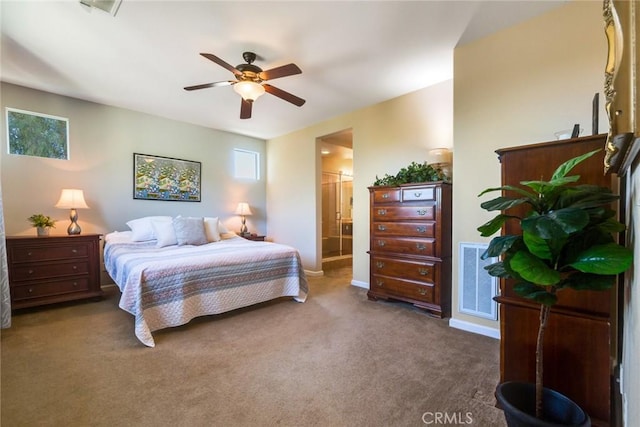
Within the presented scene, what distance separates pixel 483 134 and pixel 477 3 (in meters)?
1.02

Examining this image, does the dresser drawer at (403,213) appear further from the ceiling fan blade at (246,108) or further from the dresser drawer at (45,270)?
the dresser drawer at (45,270)

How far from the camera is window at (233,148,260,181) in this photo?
5477 millimetres

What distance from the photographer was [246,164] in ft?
18.6

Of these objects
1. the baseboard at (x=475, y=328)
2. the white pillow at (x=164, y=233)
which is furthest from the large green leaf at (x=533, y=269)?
the white pillow at (x=164, y=233)

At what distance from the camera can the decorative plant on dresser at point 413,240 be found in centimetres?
298

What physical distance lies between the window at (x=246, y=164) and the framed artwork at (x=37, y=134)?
245cm

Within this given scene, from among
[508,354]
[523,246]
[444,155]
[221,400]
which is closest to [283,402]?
[221,400]

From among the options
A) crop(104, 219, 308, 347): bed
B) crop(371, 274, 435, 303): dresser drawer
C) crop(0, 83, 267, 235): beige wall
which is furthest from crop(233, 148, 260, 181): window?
crop(371, 274, 435, 303): dresser drawer

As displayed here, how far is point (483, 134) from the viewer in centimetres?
258

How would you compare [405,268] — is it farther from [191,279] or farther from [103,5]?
[103,5]

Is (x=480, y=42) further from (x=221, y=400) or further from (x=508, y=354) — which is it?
(x=221, y=400)

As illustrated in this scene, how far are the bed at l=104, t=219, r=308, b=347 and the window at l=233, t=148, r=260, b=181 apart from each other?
7.02ft

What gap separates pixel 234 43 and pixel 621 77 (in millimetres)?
2650

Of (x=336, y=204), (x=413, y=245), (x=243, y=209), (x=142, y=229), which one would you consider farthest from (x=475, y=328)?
(x=336, y=204)
